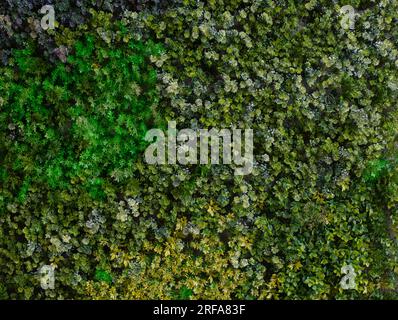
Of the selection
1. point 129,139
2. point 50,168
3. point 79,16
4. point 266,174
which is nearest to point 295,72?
point 266,174

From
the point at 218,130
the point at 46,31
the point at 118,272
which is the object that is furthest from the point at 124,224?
the point at 46,31

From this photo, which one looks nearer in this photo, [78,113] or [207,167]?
[78,113]

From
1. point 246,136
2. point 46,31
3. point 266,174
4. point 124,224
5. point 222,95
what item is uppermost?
point 46,31

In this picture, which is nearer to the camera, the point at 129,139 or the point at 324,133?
the point at 129,139

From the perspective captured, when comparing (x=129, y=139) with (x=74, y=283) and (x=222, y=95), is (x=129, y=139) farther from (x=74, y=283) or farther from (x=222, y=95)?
(x=74, y=283)

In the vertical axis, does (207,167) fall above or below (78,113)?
below

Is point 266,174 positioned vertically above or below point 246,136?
below
